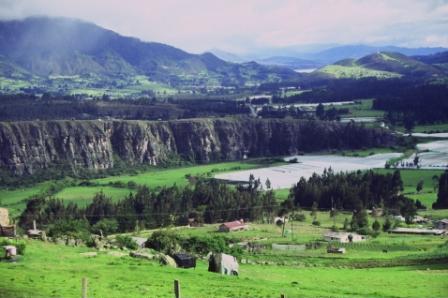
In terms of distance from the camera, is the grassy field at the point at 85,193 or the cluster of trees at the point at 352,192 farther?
the grassy field at the point at 85,193

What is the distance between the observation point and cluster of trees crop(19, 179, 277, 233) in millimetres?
109625

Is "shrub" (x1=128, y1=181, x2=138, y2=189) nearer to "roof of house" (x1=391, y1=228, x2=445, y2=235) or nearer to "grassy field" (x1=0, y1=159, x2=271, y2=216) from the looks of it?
"grassy field" (x1=0, y1=159, x2=271, y2=216)

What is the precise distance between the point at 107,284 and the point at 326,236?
6093 centimetres

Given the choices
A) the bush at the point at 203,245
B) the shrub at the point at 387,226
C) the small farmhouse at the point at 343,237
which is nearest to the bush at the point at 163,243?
the bush at the point at 203,245

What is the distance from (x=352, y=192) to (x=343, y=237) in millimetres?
39689

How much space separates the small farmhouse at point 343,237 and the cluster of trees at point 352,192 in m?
30.2

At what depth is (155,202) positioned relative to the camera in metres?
122

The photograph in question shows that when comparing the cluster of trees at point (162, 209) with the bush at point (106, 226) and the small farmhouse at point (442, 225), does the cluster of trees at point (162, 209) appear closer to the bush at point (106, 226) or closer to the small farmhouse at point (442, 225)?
the bush at point (106, 226)

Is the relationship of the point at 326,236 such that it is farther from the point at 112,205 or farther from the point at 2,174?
the point at 2,174

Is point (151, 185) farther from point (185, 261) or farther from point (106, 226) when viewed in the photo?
point (185, 261)

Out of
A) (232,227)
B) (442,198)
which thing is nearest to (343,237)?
(232,227)

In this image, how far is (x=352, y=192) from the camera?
131 m

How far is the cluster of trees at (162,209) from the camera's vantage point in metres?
110

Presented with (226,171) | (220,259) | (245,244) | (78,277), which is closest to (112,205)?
(245,244)
